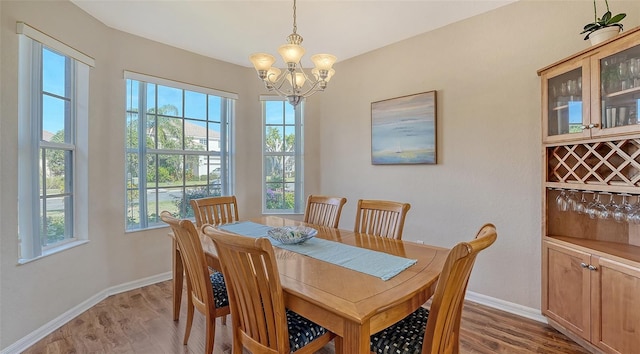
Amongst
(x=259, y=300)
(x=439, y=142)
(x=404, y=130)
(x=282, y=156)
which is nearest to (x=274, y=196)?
(x=282, y=156)

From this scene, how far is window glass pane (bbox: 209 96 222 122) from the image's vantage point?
12.4ft

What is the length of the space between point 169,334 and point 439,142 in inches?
117

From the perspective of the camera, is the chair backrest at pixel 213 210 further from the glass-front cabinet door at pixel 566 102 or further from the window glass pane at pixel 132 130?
the glass-front cabinet door at pixel 566 102

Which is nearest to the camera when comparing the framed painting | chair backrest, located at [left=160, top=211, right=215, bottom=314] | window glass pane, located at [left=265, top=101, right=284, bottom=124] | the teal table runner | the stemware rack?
the teal table runner

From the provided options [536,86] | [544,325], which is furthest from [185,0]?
[544,325]

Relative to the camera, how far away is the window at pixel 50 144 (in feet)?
7.02

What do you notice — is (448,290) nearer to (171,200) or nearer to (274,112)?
(171,200)

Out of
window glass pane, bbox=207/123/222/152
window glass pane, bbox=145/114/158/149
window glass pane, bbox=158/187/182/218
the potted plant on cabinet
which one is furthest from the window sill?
the potted plant on cabinet

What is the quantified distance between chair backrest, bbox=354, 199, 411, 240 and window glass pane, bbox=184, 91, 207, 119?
2480mm

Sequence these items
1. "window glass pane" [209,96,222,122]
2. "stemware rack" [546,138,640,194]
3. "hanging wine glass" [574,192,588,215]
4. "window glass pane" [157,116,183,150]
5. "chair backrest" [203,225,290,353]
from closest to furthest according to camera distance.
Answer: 1. "chair backrest" [203,225,290,353]
2. "stemware rack" [546,138,640,194]
3. "hanging wine glass" [574,192,588,215]
4. "window glass pane" [157,116,183,150]
5. "window glass pane" [209,96,222,122]

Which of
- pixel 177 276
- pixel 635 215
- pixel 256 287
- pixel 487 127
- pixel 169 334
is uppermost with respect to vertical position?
pixel 487 127

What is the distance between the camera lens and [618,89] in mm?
1771

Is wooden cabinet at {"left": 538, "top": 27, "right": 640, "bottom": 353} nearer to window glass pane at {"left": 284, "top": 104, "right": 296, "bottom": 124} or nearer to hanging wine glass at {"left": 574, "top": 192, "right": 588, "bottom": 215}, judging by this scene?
hanging wine glass at {"left": 574, "top": 192, "right": 588, "bottom": 215}

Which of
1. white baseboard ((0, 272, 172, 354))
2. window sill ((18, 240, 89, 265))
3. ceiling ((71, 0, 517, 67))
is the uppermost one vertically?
ceiling ((71, 0, 517, 67))
